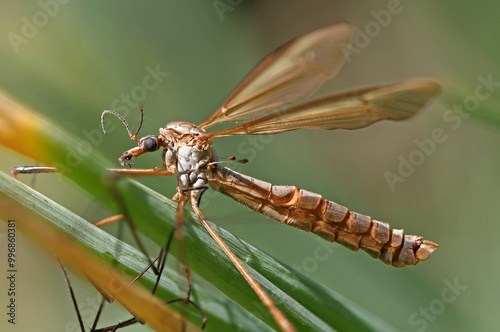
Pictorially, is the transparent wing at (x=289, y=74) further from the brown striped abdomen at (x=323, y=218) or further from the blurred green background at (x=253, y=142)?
the blurred green background at (x=253, y=142)

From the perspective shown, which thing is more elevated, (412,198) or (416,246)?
(412,198)

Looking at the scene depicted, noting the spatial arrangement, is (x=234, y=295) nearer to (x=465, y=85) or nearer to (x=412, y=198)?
(x=465, y=85)

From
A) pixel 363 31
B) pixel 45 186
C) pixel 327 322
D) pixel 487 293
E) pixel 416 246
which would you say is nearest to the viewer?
pixel 327 322

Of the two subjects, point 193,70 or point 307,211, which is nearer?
point 307,211

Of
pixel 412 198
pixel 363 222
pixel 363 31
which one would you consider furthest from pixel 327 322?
pixel 363 31

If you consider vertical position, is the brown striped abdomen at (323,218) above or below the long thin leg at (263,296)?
above

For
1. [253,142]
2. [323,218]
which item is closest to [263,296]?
[323,218]

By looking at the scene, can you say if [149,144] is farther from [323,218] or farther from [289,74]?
[323,218]

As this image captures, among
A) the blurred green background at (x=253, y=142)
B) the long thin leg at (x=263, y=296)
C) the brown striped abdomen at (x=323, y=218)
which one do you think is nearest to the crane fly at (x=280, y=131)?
the brown striped abdomen at (x=323, y=218)
